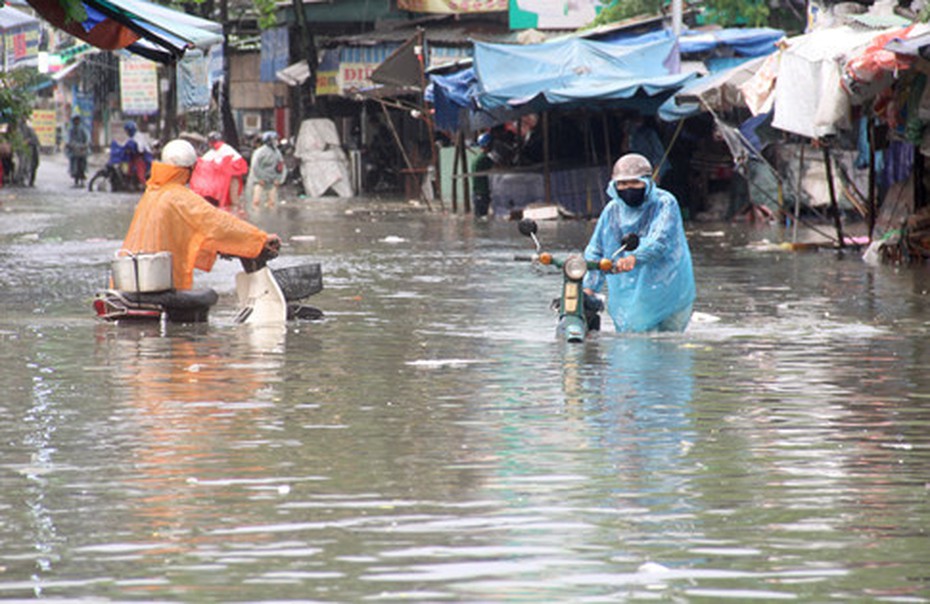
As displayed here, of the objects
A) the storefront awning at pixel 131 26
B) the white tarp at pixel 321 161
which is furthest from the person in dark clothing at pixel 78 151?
the storefront awning at pixel 131 26

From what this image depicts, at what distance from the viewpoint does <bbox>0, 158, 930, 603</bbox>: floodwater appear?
5.60 metres

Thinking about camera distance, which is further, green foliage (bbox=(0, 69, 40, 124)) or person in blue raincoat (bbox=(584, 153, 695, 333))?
green foliage (bbox=(0, 69, 40, 124))

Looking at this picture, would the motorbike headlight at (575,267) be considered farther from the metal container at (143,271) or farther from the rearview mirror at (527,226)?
the metal container at (143,271)

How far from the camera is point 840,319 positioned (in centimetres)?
1406

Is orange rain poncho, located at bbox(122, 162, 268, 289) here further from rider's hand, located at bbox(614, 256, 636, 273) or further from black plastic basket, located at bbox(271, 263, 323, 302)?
rider's hand, located at bbox(614, 256, 636, 273)

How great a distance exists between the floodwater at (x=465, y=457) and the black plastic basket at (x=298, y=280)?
33 centimetres

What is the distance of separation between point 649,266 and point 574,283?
0.62m

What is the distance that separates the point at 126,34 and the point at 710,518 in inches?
465

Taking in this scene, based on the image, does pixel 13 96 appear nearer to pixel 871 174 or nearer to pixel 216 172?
pixel 216 172

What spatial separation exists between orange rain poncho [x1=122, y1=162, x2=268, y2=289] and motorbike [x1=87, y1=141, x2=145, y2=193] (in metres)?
32.0

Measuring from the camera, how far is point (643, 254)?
38.5ft

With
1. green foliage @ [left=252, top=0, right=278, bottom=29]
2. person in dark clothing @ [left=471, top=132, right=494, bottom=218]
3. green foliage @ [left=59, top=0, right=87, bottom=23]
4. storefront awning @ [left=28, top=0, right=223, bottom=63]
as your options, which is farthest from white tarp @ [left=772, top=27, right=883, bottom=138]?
green foliage @ [left=252, top=0, right=278, bottom=29]

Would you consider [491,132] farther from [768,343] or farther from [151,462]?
[151,462]

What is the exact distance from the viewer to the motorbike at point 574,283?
37.6 ft
